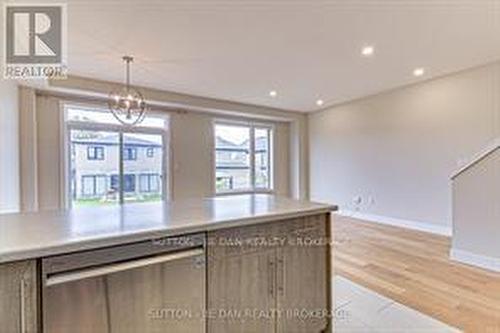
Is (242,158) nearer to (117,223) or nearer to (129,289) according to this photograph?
(117,223)

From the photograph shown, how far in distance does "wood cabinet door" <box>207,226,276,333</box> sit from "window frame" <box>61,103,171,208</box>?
3741 millimetres

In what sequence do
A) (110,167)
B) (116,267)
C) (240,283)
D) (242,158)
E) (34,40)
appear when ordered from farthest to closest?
(242,158) < (110,167) < (34,40) < (240,283) < (116,267)

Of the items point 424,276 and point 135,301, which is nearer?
point 135,301

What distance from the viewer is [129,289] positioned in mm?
1273

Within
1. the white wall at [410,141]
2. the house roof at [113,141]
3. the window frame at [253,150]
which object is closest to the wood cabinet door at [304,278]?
the white wall at [410,141]

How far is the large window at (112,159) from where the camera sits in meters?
5.27

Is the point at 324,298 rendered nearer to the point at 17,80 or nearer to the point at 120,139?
the point at 17,80

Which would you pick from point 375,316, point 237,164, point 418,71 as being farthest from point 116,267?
point 237,164

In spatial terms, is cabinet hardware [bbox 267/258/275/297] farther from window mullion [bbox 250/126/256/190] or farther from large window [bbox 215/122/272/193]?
window mullion [bbox 250/126/256/190]

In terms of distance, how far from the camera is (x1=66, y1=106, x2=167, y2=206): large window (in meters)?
5.27

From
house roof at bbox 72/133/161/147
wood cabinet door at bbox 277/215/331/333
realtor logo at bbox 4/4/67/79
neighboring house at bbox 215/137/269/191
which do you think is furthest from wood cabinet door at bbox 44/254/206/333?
neighboring house at bbox 215/137/269/191

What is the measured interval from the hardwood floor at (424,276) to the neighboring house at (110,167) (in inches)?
144

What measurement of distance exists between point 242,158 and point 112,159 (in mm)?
3013

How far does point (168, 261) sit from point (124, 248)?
204 mm
